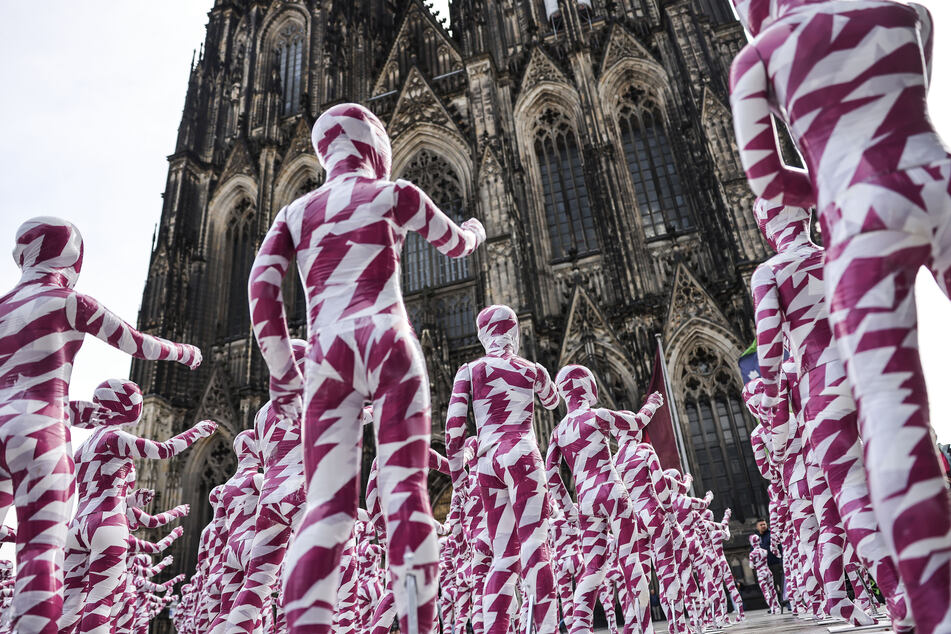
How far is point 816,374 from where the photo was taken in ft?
8.97

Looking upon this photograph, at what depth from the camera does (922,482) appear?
4.44 ft

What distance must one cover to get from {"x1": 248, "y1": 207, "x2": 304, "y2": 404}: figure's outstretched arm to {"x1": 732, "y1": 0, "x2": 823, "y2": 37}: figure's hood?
172 centimetres

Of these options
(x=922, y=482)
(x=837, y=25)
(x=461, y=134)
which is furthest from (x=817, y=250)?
(x=461, y=134)

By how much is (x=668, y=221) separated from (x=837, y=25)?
1415 centimetres

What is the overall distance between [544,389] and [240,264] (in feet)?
59.1

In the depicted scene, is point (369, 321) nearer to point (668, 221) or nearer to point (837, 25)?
point (837, 25)

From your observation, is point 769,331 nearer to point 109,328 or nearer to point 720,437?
point 109,328

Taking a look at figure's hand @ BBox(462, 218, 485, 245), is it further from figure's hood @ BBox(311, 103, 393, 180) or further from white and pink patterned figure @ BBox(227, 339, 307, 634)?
white and pink patterned figure @ BBox(227, 339, 307, 634)

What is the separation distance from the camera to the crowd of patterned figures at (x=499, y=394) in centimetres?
148

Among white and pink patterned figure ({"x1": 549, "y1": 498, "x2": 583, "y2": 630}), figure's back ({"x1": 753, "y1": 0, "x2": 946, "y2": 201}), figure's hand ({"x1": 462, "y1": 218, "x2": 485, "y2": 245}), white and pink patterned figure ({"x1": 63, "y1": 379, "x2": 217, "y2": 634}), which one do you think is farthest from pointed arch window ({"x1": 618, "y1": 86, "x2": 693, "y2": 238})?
figure's back ({"x1": 753, "y1": 0, "x2": 946, "y2": 201})

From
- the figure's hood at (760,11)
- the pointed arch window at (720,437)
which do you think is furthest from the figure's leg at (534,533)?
the pointed arch window at (720,437)

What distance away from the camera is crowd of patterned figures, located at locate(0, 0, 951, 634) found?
1480 millimetres

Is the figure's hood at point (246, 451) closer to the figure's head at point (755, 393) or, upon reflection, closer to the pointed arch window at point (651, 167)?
the figure's head at point (755, 393)

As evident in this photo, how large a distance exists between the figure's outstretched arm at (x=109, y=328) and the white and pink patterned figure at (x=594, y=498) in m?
2.67
